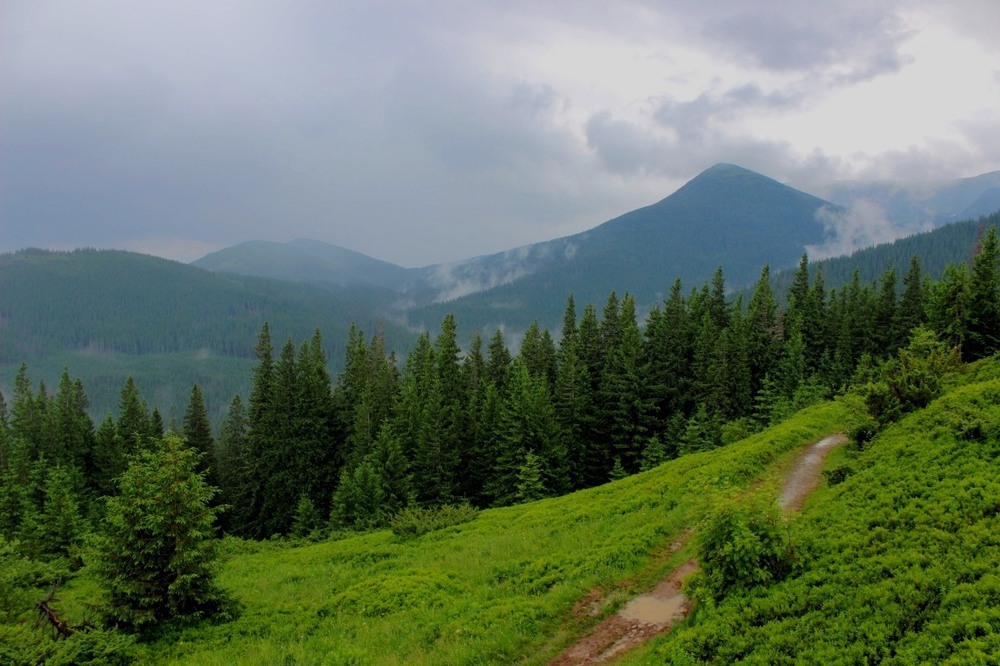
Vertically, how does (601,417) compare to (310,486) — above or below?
above

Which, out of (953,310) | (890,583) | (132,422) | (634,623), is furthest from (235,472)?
(953,310)

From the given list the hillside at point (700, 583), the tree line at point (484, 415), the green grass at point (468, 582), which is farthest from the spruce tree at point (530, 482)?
the hillside at point (700, 583)

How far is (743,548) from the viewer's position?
41.8ft

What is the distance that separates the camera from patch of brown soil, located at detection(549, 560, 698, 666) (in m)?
13.5

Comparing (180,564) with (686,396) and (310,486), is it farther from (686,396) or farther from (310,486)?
(686,396)

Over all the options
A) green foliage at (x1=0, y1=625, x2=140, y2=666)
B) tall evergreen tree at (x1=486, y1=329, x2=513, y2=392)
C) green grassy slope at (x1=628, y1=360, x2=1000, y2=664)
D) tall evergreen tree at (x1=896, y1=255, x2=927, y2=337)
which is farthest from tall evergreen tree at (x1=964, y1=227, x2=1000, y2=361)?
green foliage at (x1=0, y1=625, x2=140, y2=666)

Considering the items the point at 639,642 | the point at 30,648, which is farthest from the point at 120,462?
the point at 639,642

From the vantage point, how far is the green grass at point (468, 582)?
49.5 ft

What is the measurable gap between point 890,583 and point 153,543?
19890 millimetres

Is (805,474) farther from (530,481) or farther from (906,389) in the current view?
(530,481)

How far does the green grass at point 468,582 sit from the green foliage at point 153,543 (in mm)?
1387

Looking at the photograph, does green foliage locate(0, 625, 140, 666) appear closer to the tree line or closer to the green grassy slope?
the green grassy slope

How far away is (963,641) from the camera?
344 inches

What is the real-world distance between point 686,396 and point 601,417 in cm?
1062
